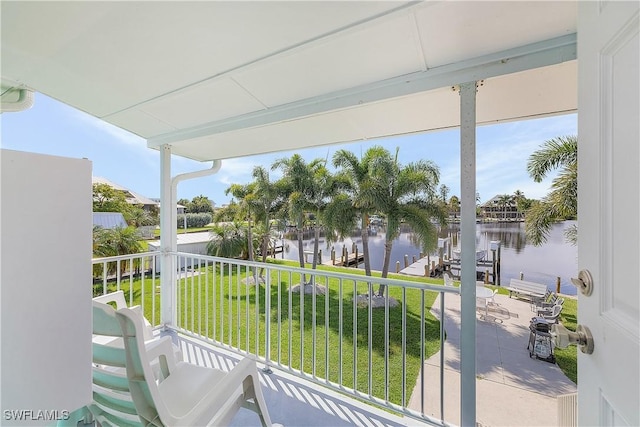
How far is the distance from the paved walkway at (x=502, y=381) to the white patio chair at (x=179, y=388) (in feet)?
6.86

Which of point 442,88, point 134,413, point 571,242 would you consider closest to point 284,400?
point 134,413

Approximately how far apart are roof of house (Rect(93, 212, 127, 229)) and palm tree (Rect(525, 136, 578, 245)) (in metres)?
11.0

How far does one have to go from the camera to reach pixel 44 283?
646 millimetres

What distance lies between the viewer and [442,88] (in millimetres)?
1659

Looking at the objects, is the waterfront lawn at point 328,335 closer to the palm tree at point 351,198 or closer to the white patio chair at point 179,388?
the white patio chair at point 179,388

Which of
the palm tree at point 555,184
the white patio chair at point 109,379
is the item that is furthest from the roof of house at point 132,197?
the palm tree at point 555,184

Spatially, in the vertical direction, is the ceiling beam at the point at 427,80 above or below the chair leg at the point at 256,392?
above

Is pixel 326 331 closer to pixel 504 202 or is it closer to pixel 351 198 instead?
pixel 504 202

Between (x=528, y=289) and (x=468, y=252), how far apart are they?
735cm

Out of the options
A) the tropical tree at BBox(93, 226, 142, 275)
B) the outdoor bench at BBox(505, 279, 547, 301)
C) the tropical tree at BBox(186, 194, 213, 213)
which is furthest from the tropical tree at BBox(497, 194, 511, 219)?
the tropical tree at BBox(186, 194, 213, 213)

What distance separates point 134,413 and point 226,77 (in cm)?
205

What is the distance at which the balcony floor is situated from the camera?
1830 mm

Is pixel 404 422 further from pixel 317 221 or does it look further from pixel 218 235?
pixel 218 235

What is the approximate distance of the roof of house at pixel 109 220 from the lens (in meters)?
7.21
